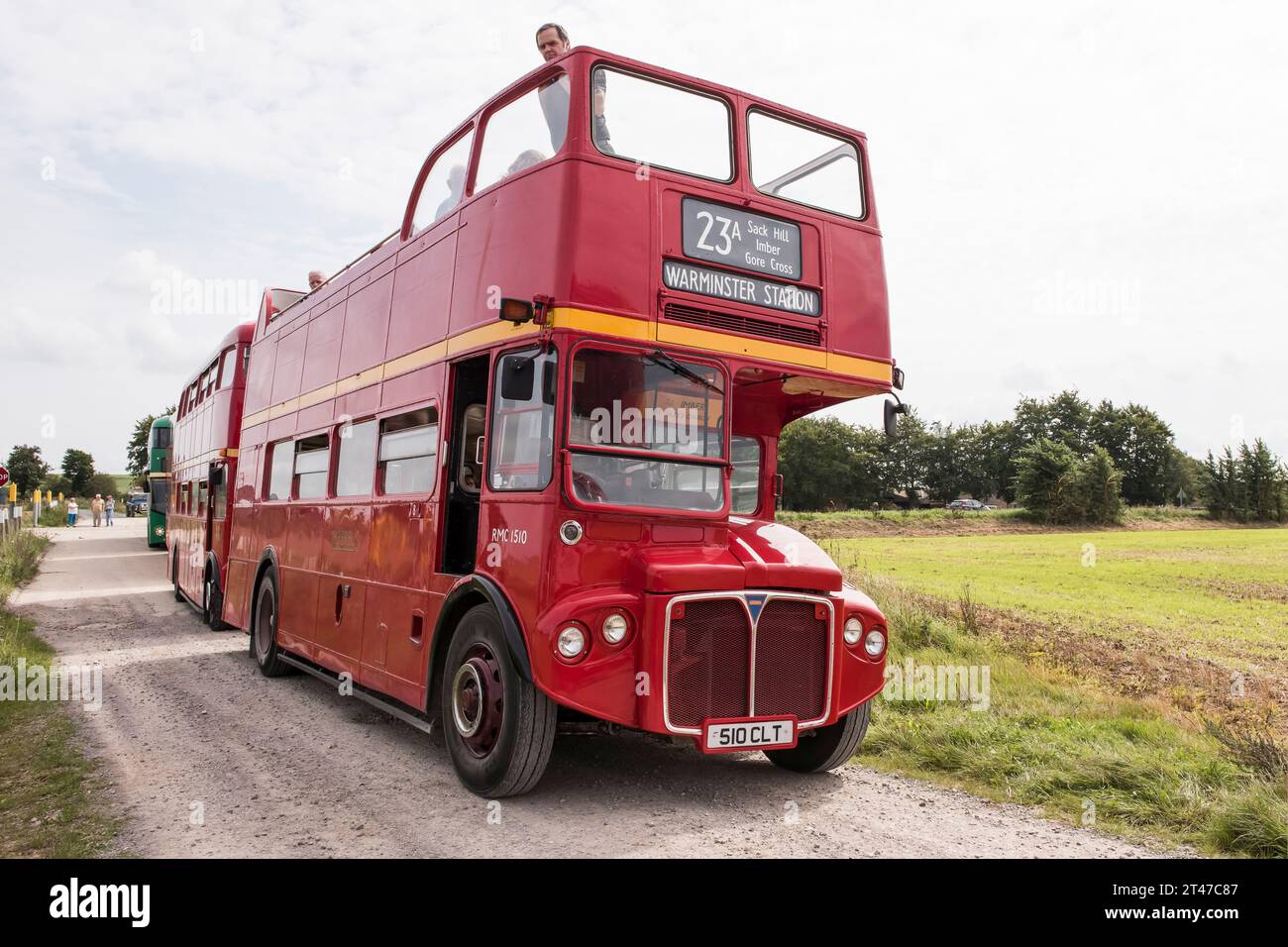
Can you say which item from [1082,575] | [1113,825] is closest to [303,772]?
[1113,825]

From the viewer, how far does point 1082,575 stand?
25891 millimetres

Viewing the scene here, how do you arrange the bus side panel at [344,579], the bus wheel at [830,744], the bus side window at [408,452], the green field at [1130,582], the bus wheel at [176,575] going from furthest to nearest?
1. the bus wheel at [176,575]
2. the green field at [1130,582]
3. the bus side panel at [344,579]
4. the bus side window at [408,452]
5. the bus wheel at [830,744]

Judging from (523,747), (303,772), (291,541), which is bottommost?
(303,772)

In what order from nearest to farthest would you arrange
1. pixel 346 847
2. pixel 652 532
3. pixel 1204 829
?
pixel 346 847 < pixel 1204 829 < pixel 652 532

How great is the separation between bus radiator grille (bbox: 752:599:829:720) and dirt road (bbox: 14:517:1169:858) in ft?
2.01

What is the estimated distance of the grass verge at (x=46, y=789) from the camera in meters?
4.88

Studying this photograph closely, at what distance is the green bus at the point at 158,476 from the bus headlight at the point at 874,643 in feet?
99.6

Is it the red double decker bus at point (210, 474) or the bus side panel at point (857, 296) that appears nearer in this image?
the bus side panel at point (857, 296)

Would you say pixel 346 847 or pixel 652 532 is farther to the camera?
pixel 652 532

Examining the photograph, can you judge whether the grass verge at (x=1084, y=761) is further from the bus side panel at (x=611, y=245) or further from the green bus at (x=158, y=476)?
the green bus at (x=158, y=476)

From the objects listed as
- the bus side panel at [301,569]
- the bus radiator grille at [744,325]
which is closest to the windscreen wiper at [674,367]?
the bus radiator grille at [744,325]

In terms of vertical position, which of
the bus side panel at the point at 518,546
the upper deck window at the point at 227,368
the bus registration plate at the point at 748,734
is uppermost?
the upper deck window at the point at 227,368
